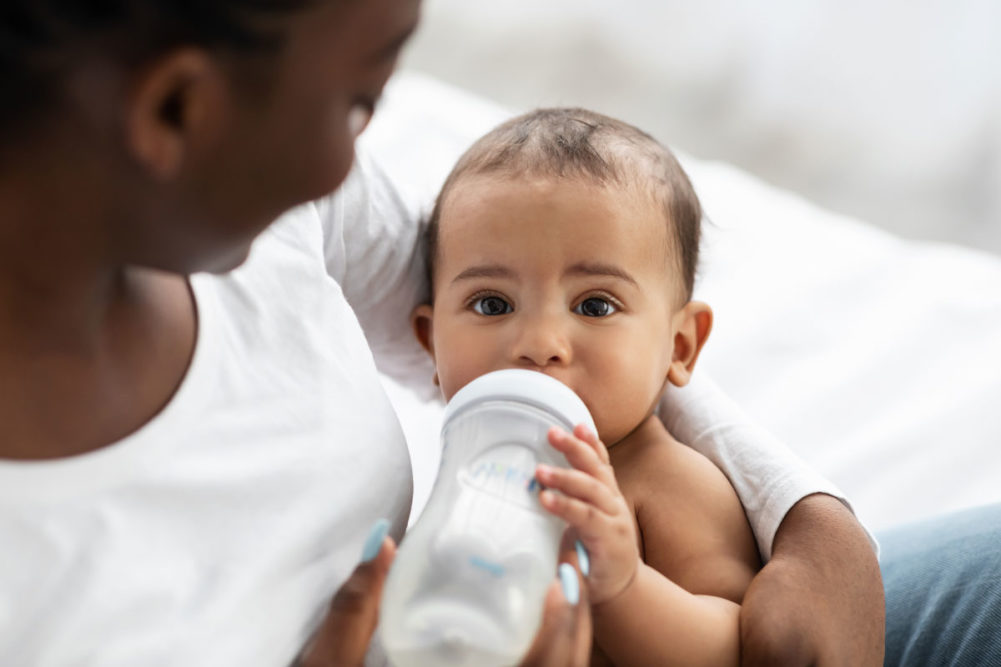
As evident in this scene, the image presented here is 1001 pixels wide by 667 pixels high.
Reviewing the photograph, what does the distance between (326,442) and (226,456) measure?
10 cm

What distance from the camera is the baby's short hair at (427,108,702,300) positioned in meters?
1.18

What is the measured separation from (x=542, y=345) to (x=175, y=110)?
524 mm

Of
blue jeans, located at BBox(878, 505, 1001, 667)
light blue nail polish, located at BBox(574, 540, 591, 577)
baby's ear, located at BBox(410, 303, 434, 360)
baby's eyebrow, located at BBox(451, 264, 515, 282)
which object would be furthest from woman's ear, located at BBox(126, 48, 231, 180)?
blue jeans, located at BBox(878, 505, 1001, 667)

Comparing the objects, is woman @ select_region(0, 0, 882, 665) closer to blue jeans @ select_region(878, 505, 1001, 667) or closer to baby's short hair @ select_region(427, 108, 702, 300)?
blue jeans @ select_region(878, 505, 1001, 667)

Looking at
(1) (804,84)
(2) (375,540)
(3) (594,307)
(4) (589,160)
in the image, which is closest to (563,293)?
(3) (594,307)

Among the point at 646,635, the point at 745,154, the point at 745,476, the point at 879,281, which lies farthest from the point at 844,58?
the point at 646,635

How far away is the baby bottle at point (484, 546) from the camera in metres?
0.75

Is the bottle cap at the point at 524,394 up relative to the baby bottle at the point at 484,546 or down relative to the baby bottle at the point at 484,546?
up

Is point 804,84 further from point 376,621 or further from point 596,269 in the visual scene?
point 376,621

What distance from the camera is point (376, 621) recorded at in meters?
0.83

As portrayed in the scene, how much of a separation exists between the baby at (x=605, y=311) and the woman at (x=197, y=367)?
0.09 m

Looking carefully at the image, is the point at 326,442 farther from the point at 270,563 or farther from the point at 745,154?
the point at 745,154

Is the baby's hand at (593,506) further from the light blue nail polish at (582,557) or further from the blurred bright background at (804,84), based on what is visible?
the blurred bright background at (804,84)

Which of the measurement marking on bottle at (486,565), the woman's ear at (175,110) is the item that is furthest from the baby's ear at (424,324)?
the woman's ear at (175,110)
